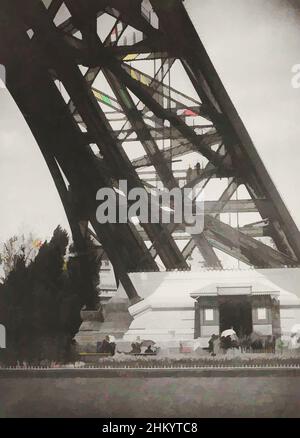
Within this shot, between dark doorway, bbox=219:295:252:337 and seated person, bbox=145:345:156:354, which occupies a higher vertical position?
dark doorway, bbox=219:295:252:337

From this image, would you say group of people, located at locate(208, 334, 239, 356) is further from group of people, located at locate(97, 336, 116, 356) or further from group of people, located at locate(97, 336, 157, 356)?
group of people, located at locate(97, 336, 116, 356)

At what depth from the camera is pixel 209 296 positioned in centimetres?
310

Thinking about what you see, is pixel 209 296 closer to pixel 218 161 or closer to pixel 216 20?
pixel 218 161

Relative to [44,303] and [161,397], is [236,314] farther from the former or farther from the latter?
[44,303]

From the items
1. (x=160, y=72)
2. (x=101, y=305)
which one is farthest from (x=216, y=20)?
(x=101, y=305)

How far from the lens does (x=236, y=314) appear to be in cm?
307

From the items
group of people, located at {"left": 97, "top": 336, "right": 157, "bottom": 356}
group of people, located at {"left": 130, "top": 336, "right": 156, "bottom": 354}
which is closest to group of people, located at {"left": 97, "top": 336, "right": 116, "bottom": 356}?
group of people, located at {"left": 97, "top": 336, "right": 157, "bottom": 356}

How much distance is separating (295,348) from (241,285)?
411 mm

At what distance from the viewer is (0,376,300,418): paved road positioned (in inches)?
120

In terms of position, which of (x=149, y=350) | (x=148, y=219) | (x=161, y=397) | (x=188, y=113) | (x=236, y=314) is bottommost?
(x=161, y=397)

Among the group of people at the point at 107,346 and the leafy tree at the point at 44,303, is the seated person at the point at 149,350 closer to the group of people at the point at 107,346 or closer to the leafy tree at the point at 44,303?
the group of people at the point at 107,346

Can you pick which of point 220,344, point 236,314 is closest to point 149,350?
point 220,344

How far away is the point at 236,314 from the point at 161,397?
571mm

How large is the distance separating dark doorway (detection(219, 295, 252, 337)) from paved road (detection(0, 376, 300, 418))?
0.84 feet
